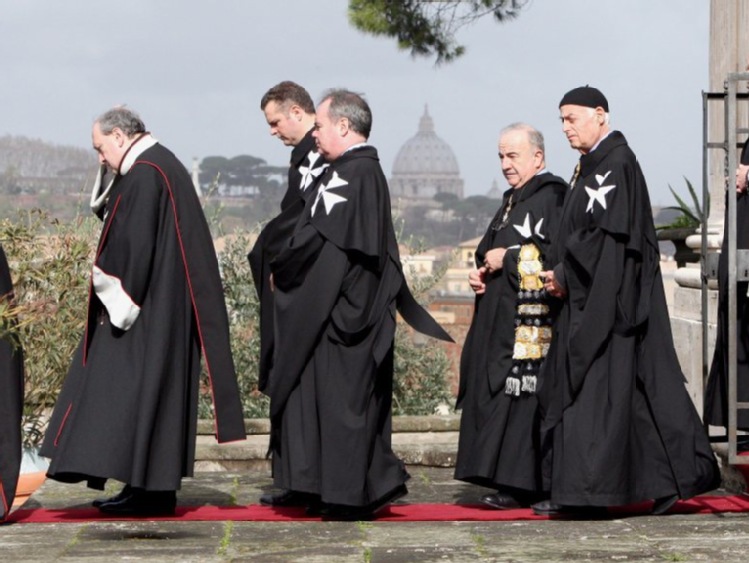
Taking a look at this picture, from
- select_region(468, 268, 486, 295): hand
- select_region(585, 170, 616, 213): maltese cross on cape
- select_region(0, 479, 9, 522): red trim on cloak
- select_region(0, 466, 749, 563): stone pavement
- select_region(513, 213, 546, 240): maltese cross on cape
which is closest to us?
select_region(0, 466, 749, 563): stone pavement

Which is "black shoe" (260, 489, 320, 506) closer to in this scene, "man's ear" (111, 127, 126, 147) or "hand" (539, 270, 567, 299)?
"hand" (539, 270, 567, 299)

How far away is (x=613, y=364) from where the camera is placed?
6.88 m

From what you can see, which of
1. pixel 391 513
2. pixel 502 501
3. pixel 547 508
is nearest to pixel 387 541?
pixel 391 513

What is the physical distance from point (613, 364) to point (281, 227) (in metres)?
1.69

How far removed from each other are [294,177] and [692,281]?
8.36ft

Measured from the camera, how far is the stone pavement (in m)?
5.95

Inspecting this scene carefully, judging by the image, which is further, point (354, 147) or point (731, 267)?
point (354, 147)

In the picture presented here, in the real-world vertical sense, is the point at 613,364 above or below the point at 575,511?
above

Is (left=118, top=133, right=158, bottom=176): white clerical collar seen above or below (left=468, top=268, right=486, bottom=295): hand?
above

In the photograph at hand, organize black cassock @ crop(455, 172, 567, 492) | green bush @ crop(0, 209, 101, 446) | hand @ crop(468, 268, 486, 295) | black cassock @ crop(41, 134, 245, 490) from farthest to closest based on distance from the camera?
1. green bush @ crop(0, 209, 101, 446)
2. hand @ crop(468, 268, 486, 295)
3. black cassock @ crop(455, 172, 567, 492)
4. black cassock @ crop(41, 134, 245, 490)

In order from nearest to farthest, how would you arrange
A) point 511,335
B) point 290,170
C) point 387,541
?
point 387,541 < point 511,335 < point 290,170

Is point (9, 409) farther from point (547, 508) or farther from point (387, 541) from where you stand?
point (547, 508)

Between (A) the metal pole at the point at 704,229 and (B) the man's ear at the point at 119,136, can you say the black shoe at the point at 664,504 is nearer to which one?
(A) the metal pole at the point at 704,229

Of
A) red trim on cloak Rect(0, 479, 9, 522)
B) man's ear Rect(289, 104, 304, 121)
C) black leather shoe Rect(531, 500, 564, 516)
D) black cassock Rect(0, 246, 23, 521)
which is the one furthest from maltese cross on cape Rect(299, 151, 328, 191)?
red trim on cloak Rect(0, 479, 9, 522)
